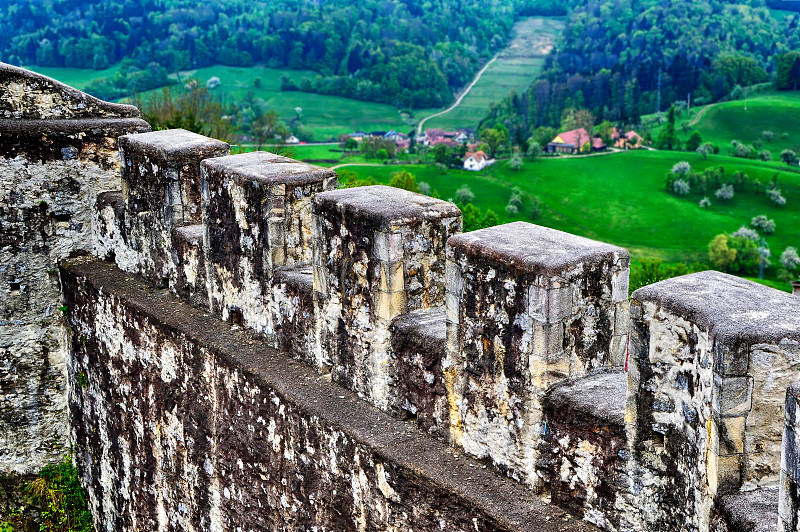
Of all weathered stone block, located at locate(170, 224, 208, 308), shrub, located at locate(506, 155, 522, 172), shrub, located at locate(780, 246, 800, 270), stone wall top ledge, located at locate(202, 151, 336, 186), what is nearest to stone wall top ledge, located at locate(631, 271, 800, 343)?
stone wall top ledge, located at locate(202, 151, 336, 186)

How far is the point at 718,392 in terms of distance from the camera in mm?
2811

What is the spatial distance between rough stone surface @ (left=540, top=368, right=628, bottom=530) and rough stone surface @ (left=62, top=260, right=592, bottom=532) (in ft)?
0.37

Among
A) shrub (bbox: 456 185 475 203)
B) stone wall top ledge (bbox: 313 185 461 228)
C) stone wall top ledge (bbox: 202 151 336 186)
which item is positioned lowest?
shrub (bbox: 456 185 475 203)

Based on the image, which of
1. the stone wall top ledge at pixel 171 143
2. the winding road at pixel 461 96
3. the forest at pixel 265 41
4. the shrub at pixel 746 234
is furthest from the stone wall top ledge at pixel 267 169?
the winding road at pixel 461 96

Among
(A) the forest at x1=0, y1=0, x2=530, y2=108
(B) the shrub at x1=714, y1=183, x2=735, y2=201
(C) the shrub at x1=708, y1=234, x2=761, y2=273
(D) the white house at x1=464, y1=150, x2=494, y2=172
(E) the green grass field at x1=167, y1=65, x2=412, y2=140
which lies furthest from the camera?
(E) the green grass field at x1=167, y1=65, x2=412, y2=140

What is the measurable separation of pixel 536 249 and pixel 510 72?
12738 cm

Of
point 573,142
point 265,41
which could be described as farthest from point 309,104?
point 573,142

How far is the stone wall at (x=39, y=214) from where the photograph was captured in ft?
24.4

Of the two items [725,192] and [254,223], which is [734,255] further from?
[254,223]

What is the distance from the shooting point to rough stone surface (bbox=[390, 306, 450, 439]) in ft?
13.6

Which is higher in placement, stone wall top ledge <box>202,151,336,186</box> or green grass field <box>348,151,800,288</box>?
stone wall top ledge <box>202,151,336,186</box>

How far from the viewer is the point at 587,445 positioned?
3.43 metres

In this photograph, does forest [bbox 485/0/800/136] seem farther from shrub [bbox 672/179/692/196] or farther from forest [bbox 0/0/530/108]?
shrub [bbox 672/179/692/196]

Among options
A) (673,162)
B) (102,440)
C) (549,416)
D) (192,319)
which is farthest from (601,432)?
(673,162)
